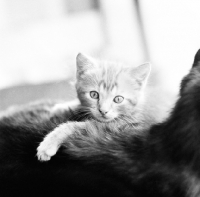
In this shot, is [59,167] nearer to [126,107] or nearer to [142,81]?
[126,107]

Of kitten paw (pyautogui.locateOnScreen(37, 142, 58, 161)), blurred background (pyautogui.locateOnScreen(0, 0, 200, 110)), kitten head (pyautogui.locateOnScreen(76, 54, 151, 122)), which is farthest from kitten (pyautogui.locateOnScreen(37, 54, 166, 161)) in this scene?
blurred background (pyautogui.locateOnScreen(0, 0, 200, 110))

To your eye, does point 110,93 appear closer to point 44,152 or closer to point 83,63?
point 83,63

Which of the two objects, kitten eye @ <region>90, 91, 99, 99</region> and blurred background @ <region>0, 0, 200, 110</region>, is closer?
kitten eye @ <region>90, 91, 99, 99</region>

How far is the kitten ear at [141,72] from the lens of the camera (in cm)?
149

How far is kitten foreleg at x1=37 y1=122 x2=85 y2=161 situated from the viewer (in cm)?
87

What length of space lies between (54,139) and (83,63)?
59cm

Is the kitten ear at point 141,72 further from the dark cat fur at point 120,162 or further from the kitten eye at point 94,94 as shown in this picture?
the dark cat fur at point 120,162

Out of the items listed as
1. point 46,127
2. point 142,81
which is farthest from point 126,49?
point 46,127

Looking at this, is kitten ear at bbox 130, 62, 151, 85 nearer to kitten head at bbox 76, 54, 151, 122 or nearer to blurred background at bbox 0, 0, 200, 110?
kitten head at bbox 76, 54, 151, 122

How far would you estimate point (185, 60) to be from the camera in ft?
8.82

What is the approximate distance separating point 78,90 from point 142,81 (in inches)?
12.0

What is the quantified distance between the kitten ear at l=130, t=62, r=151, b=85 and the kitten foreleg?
53 cm

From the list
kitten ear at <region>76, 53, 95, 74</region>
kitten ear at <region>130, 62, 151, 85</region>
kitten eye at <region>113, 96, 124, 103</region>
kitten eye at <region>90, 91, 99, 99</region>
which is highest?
kitten ear at <region>76, 53, 95, 74</region>

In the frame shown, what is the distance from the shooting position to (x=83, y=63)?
1531 millimetres
